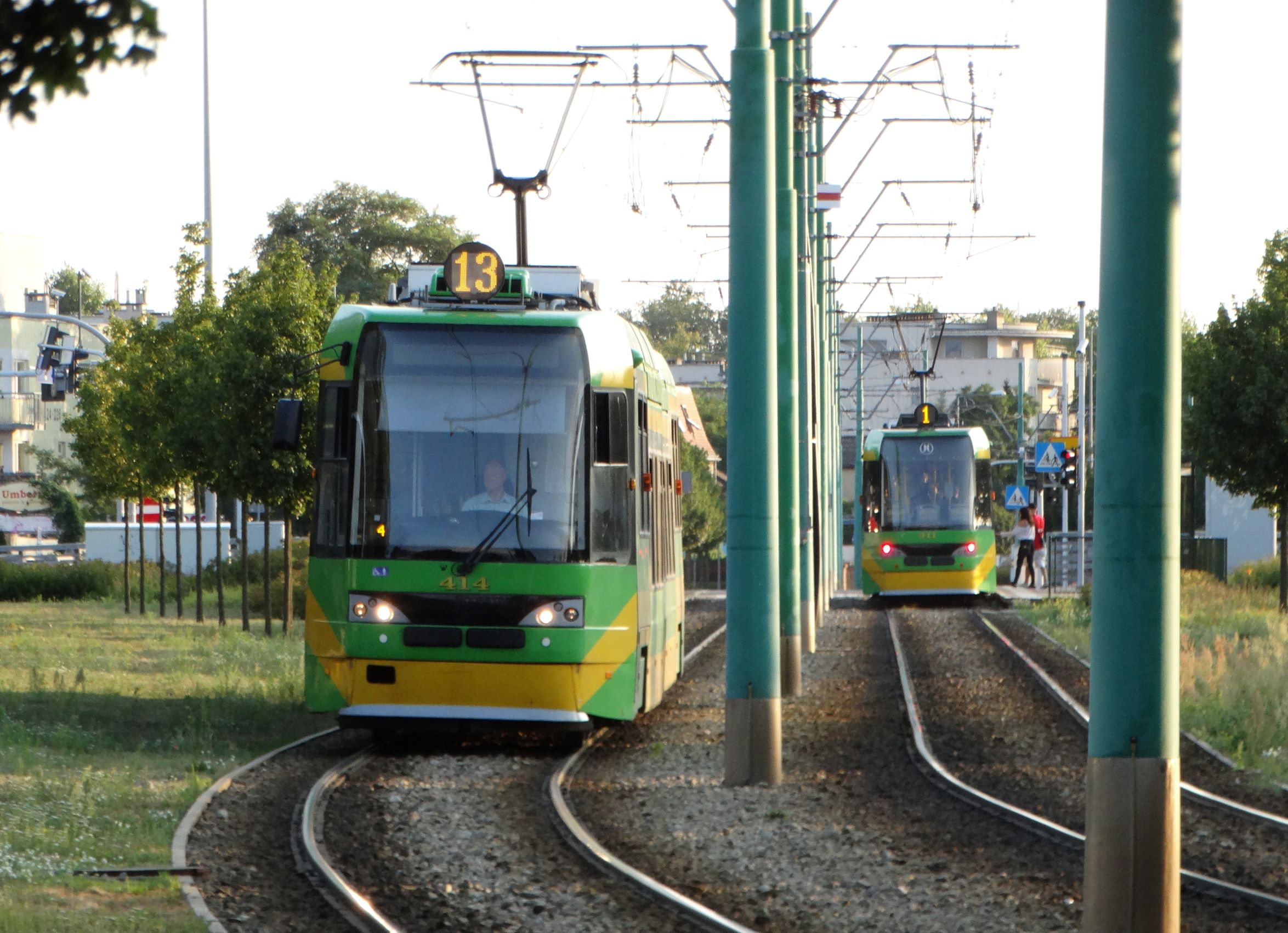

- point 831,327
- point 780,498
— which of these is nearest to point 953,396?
point 831,327

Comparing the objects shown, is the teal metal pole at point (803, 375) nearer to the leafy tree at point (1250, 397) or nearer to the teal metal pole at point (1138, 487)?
the leafy tree at point (1250, 397)

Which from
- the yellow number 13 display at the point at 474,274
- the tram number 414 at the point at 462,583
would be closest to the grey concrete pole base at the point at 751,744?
the tram number 414 at the point at 462,583

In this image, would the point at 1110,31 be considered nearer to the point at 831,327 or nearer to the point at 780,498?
the point at 780,498

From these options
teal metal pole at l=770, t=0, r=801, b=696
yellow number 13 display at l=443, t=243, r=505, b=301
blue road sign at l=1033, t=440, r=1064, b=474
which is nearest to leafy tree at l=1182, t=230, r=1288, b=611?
blue road sign at l=1033, t=440, r=1064, b=474

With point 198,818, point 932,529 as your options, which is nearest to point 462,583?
point 198,818

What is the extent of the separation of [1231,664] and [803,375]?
301 inches

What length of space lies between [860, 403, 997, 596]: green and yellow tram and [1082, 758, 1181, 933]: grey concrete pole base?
89.0 feet

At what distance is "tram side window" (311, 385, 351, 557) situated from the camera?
13945mm

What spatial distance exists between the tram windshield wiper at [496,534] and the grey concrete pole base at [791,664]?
18.4ft

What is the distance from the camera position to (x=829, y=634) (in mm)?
29406

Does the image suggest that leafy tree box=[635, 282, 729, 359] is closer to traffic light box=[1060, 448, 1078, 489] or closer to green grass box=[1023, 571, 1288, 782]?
traffic light box=[1060, 448, 1078, 489]

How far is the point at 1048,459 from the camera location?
125 feet

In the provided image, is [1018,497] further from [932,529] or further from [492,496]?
[492,496]

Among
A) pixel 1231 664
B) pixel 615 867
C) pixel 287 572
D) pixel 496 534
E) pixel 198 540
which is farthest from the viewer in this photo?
pixel 198 540
